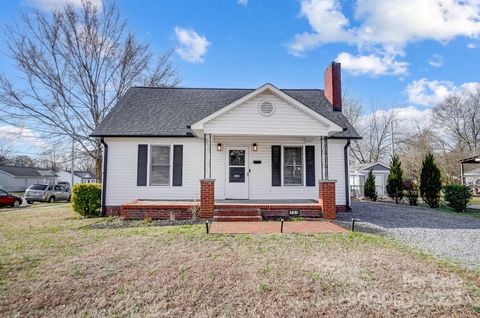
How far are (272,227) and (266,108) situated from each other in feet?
13.6

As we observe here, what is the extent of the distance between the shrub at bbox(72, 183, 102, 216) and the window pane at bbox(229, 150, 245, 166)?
530 centimetres

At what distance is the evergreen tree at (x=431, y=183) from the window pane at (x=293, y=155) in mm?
8168

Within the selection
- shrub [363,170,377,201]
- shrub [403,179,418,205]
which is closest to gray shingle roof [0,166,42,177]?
shrub [363,170,377,201]

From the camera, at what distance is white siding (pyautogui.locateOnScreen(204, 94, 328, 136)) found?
31.1 feet

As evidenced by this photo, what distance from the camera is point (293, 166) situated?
1126cm

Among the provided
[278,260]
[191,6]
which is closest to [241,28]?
[191,6]

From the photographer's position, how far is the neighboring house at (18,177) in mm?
45812

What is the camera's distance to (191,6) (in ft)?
41.0

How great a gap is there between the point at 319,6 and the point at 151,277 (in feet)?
34.3

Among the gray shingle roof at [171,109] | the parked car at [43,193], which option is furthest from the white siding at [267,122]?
the parked car at [43,193]

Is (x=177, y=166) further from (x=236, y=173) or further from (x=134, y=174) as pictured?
(x=236, y=173)

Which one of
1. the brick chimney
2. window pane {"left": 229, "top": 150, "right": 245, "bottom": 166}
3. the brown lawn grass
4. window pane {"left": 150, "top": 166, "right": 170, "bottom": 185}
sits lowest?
the brown lawn grass

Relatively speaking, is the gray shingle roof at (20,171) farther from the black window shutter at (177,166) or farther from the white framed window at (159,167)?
the black window shutter at (177,166)

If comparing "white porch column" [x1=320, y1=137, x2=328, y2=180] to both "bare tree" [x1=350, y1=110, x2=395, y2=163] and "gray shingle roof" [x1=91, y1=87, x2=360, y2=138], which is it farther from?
"bare tree" [x1=350, y1=110, x2=395, y2=163]
